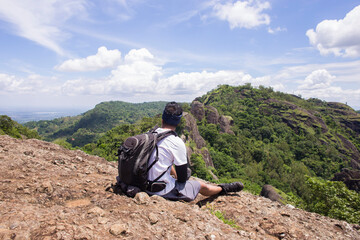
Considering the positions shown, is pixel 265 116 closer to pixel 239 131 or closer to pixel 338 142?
pixel 239 131

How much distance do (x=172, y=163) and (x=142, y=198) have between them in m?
0.73

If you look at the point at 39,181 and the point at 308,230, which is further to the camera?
the point at 39,181

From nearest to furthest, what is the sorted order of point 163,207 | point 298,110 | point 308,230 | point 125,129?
point 163,207 → point 308,230 → point 125,129 → point 298,110

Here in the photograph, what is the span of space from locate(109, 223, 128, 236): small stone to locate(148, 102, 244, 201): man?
3.10 feet

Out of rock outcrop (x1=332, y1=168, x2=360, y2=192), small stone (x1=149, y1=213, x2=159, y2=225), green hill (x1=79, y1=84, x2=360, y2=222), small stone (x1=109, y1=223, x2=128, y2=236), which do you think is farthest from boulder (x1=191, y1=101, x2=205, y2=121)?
small stone (x1=109, y1=223, x2=128, y2=236)

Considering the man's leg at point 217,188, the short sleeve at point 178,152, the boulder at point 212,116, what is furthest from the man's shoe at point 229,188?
the boulder at point 212,116

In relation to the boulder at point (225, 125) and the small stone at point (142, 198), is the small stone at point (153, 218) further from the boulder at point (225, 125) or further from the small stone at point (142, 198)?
the boulder at point (225, 125)

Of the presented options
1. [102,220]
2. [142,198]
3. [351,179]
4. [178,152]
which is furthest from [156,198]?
[351,179]

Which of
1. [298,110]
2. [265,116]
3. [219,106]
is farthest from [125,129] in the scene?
[298,110]

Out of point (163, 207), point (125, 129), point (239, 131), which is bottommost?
point (239, 131)

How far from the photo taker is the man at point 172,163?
309 centimetres

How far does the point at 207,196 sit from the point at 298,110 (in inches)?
3666

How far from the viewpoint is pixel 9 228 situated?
1924 millimetres

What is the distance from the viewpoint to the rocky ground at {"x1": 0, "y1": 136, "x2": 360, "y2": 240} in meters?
2.13
